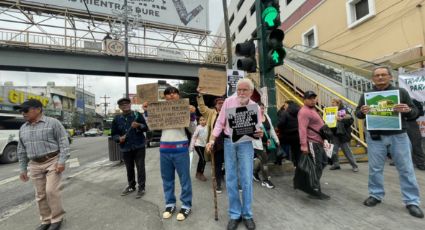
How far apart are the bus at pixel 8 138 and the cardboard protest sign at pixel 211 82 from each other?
10.3 meters

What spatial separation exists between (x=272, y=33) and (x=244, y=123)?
281 cm

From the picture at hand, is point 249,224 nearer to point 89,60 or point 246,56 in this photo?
point 246,56

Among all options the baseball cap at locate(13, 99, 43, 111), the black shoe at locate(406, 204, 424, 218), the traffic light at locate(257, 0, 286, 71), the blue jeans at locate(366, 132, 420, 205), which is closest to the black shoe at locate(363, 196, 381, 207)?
the blue jeans at locate(366, 132, 420, 205)

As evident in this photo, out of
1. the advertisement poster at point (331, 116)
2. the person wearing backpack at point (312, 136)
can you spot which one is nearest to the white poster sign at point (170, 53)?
the advertisement poster at point (331, 116)

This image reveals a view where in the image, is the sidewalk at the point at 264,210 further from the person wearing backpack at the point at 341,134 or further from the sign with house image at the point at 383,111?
the sign with house image at the point at 383,111

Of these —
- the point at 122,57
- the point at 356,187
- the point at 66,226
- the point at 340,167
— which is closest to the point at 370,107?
the point at 356,187

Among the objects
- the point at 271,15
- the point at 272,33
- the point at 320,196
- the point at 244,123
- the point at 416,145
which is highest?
the point at 271,15

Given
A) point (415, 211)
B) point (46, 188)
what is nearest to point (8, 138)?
point (46, 188)

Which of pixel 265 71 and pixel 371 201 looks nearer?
pixel 371 201

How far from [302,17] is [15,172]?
19.7m

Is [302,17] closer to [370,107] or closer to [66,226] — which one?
[370,107]

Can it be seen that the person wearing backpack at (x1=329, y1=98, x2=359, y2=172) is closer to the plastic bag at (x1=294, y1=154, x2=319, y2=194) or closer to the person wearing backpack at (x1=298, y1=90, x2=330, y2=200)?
the person wearing backpack at (x1=298, y1=90, x2=330, y2=200)

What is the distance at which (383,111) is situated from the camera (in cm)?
366

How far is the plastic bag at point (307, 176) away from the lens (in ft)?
12.7
